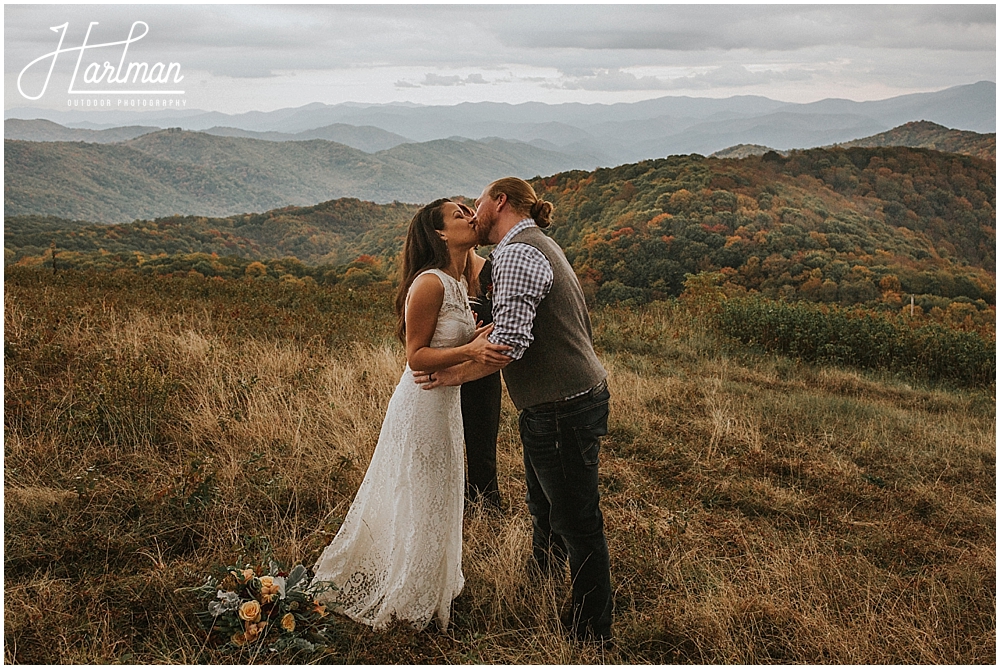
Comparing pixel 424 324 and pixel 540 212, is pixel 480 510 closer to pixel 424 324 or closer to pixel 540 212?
pixel 424 324

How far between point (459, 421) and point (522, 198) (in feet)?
3.63

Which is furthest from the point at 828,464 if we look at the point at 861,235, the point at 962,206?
the point at 962,206

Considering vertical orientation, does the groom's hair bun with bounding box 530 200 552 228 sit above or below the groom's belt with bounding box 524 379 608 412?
above

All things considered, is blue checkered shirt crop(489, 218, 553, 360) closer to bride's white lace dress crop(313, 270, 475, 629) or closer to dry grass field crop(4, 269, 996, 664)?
bride's white lace dress crop(313, 270, 475, 629)

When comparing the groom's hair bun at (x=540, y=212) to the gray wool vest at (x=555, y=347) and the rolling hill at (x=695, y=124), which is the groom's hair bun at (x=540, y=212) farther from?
the rolling hill at (x=695, y=124)

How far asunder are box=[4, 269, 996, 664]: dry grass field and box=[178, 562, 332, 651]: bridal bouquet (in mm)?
96

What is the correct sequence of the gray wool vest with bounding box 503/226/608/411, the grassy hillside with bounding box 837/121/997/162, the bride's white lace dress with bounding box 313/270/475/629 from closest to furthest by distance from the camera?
the gray wool vest with bounding box 503/226/608/411, the bride's white lace dress with bounding box 313/270/475/629, the grassy hillside with bounding box 837/121/997/162

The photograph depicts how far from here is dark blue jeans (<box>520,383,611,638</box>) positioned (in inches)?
108

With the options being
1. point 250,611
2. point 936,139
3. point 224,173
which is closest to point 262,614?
point 250,611

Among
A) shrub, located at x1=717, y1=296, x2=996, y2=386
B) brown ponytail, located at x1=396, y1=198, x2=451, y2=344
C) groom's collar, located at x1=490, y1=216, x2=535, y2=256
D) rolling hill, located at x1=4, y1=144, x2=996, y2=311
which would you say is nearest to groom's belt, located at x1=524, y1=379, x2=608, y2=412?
groom's collar, located at x1=490, y1=216, x2=535, y2=256

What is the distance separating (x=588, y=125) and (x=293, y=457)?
35651 mm

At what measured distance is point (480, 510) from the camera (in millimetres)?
4078

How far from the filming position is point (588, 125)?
124 ft

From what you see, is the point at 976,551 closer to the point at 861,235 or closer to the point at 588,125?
the point at 861,235
